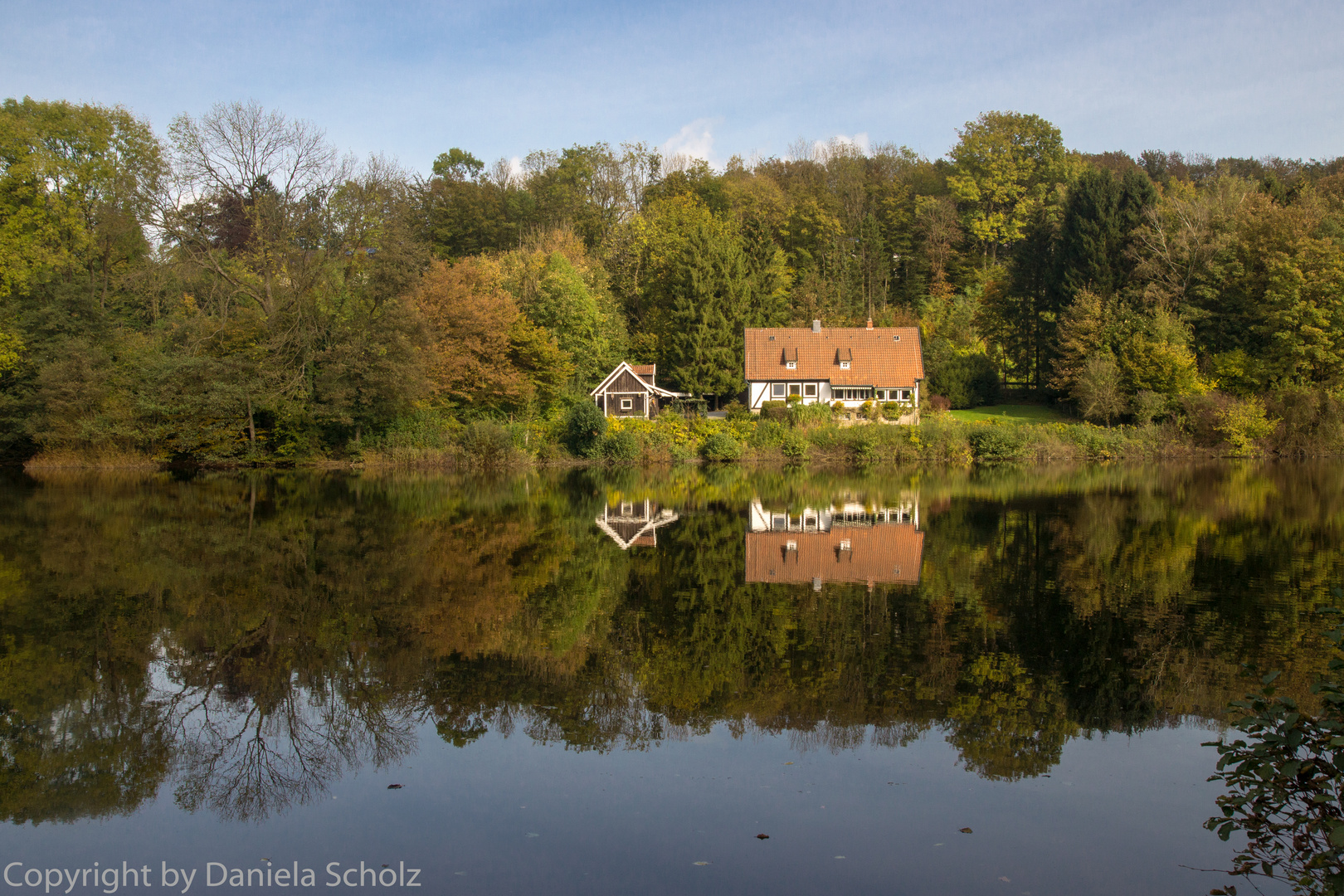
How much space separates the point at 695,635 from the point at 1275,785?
618cm

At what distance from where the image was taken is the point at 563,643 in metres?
9.66

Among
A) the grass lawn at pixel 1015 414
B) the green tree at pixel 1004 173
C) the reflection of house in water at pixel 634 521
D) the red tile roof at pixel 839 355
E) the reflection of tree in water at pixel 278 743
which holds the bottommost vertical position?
the reflection of house in water at pixel 634 521

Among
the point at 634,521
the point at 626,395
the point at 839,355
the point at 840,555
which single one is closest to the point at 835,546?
the point at 840,555

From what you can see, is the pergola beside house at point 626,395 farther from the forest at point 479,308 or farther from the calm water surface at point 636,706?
the calm water surface at point 636,706

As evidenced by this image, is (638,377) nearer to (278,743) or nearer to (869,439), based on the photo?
(869,439)

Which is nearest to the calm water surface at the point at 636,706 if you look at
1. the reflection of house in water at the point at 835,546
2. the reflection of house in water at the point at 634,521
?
the reflection of house in water at the point at 835,546

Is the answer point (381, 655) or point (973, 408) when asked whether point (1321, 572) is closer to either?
point (381, 655)

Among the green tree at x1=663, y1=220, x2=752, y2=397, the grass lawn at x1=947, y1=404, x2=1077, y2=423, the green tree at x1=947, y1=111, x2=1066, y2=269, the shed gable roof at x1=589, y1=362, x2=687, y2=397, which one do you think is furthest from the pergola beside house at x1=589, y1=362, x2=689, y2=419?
the green tree at x1=947, y1=111, x2=1066, y2=269

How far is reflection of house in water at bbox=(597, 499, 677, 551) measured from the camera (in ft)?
56.1

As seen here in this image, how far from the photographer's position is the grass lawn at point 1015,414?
1746 inches

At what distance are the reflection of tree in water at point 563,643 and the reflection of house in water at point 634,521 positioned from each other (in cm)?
50

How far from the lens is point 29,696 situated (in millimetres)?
7895

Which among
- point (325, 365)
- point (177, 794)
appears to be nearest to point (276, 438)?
point (325, 365)

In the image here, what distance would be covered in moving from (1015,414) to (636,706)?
143 feet
